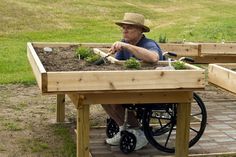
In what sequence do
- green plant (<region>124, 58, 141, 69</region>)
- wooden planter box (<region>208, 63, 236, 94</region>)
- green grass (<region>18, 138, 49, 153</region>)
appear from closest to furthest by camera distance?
wooden planter box (<region>208, 63, 236, 94</region>) < green plant (<region>124, 58, 141, 69</region>) < green grass (<region>18, 138, 49, 153</region>)

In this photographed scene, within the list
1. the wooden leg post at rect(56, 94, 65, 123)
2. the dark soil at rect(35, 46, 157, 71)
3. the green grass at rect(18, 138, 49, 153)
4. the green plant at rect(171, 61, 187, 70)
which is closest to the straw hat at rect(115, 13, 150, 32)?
the dark soil at rect(35, 46, 157, 71)

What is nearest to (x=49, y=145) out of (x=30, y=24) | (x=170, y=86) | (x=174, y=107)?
(x=174, y=107)

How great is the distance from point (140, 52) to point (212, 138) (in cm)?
182

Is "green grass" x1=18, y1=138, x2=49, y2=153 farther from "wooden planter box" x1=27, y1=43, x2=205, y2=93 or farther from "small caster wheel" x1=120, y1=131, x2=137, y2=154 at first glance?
"wooden planter box" x1=27, y1=43, x2=205, y2=93

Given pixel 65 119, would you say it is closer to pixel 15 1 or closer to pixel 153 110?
pixel 153 110

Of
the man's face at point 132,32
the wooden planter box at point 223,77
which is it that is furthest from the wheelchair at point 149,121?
the man's face at point 132,32

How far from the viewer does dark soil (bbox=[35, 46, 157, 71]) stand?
17.5 ft

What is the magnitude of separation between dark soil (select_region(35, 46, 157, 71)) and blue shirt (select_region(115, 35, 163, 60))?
0.32 metres

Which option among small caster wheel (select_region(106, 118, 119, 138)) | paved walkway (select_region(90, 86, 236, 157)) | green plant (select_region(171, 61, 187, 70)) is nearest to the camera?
green plant (select_region(171, 61, 187, 70))

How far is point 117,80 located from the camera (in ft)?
16.0

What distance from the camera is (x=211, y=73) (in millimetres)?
5395

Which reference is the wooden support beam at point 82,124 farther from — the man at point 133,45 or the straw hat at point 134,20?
the straw hat at point 134,20

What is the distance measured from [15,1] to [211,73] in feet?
80.7

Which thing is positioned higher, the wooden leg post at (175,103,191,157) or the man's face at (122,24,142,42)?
the man's face at (122,24,142,42)
